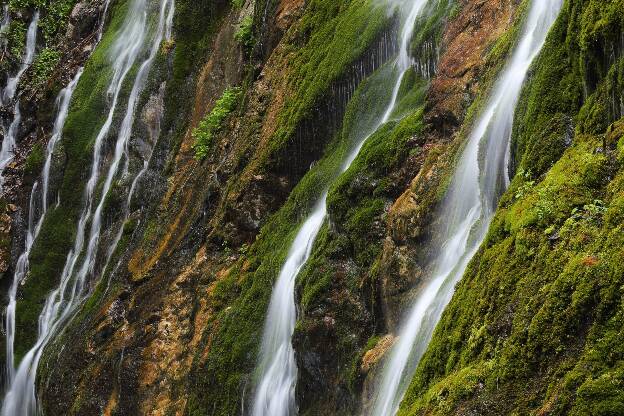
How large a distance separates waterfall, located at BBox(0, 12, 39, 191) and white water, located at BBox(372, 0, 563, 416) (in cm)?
2214

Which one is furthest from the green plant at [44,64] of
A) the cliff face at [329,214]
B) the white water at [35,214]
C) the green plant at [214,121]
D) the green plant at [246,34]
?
the green plant at [214,121]

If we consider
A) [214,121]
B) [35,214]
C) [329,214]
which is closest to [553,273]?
[329,214]

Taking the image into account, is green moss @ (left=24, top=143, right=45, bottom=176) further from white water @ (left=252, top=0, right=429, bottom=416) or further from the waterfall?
white water @ (left=252, top=0, right=429, bottom=416)

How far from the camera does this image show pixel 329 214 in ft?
47.8

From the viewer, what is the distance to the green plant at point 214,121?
75.4ft

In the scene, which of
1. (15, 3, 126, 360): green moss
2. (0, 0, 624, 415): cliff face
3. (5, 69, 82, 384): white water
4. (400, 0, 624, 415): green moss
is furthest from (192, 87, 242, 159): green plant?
(400, 0, 624, 415): green moss

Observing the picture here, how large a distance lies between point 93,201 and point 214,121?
17.6 feet

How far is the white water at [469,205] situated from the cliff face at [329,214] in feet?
1.37

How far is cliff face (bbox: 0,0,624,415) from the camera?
679 centimetres

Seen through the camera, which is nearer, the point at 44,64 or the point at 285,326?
the point at 285,326

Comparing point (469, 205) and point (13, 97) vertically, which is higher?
point (13, 97)

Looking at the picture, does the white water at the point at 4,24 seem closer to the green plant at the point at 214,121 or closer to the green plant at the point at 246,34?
the green plant at the point at 246,34

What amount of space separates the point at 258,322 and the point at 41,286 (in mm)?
12719

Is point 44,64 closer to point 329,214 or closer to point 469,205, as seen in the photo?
point 329,214
